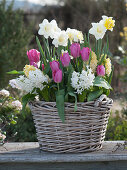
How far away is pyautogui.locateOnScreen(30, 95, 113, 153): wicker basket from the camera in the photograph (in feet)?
5.10

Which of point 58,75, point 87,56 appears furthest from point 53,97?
point 87,56

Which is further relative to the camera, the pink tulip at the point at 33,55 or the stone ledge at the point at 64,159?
the pink tulip at the point at 33,55

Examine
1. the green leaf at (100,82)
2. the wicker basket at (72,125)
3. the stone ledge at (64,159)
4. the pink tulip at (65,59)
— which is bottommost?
the stone ledge at (64,159)

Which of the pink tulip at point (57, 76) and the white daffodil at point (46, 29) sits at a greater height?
the white daffodil at point (46, 29)

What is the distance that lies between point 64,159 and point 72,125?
0.19m

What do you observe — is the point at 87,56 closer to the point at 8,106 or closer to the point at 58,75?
the point at 58,75

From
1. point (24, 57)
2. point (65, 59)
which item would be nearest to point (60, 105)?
point (65, 59)

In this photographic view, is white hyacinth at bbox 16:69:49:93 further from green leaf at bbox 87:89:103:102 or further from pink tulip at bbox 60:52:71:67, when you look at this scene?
green leaf at bbox 87:89:103:102

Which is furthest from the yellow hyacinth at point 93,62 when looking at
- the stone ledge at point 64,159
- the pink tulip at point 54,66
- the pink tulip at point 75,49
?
the stone ledge at point 64,159

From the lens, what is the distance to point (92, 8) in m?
7.36

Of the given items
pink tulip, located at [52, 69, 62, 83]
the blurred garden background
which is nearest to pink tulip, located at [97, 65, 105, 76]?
pink tulip, located at [52, 69, 62, 83]

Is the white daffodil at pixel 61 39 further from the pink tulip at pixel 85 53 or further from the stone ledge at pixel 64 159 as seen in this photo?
the stone ledge at pixel 64 159

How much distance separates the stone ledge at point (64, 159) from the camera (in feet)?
5.13

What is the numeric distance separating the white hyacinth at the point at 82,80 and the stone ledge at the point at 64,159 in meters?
0.37
